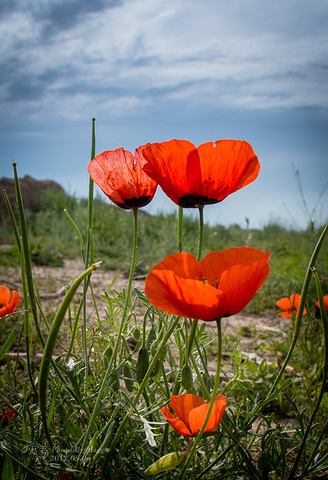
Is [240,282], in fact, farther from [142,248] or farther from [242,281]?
[142,248]

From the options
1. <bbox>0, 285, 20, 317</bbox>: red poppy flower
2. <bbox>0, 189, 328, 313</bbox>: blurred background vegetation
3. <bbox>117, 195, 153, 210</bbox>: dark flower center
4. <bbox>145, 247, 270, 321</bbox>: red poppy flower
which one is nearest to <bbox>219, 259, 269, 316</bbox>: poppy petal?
<bbox>145, 247, 270, 321</bbox>: red poppy flower

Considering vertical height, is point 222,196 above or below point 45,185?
below

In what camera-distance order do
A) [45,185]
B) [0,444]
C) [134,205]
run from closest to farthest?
[0,444], [134,205], [45,185]

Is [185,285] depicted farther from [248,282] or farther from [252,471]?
[252,471]

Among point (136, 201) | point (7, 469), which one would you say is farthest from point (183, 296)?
point (7, 469)

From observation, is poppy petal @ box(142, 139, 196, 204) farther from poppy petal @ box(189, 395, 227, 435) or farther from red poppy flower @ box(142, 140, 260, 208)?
poppy petal @ box(189, 395, 227, 435)

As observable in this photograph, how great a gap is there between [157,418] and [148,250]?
3.67 metres

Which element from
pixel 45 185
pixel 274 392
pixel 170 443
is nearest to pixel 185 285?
pixel 274 392

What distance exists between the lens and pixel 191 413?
2.31ft

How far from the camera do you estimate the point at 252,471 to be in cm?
80

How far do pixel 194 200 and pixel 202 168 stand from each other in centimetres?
6

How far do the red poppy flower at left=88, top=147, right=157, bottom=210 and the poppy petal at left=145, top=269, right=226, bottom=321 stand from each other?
0.29 m

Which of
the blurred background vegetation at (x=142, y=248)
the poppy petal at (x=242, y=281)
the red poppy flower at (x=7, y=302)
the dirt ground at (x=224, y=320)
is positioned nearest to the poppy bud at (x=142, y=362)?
the poppy petal at (x=242, y=281)

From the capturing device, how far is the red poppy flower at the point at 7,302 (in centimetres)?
111
